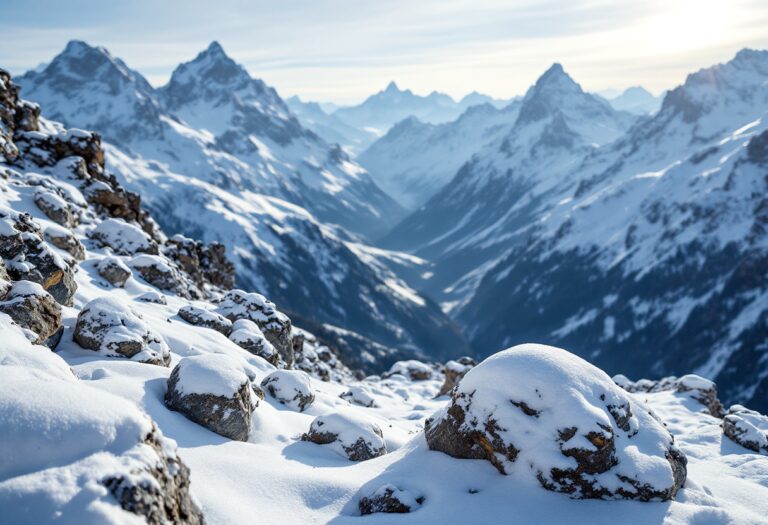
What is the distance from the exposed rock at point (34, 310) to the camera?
1997 cm

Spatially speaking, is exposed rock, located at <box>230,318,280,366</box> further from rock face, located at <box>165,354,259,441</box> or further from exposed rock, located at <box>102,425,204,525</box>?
exposed rock, located at <box>102,425,204,525</box>

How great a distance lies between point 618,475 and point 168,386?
16069 mm

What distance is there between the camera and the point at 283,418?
79.4ft

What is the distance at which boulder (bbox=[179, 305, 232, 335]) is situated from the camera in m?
35.5

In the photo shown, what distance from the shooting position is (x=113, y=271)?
1435 inches

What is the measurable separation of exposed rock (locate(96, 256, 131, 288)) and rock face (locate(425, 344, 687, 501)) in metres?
26.1

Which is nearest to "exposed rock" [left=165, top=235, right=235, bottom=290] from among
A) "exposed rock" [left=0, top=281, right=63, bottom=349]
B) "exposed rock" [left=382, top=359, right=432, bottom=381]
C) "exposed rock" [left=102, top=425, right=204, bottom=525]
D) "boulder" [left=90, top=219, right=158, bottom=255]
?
"boulder" [left=90, top=219, right=158, bottom=255]

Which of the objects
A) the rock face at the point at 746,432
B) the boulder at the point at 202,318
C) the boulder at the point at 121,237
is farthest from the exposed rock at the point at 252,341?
the rock face at the point at 746,432

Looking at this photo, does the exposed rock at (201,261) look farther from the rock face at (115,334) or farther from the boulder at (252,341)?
the rock face at (115,334)

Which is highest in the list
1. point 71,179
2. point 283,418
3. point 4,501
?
point 71,179

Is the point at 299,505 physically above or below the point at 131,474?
below

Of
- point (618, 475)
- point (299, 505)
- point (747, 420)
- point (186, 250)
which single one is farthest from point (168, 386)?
point (186, 250)

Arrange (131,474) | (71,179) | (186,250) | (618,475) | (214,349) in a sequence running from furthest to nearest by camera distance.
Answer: (186,250) < (71,179) < (214,349) < (618,475) < (131,474)

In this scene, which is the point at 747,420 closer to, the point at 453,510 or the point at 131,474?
the point at 453,510
